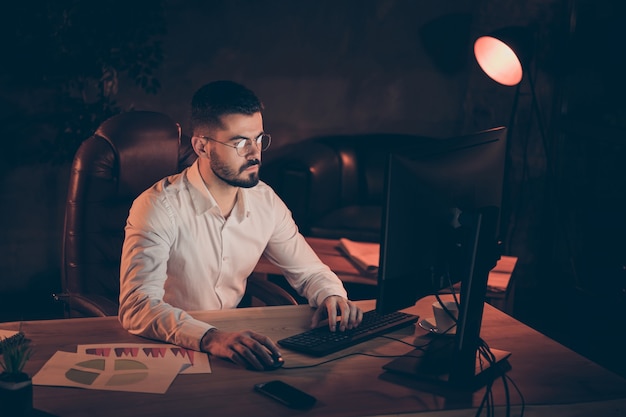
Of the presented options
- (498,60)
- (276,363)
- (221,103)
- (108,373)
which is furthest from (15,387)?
(498,60)

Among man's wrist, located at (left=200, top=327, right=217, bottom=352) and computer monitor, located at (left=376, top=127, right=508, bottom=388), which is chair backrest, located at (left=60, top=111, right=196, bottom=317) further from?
computer monitor, located at (left=376, top=127, right=508, bottom=388)

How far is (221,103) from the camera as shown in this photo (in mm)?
2477

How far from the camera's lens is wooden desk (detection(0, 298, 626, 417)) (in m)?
1.64


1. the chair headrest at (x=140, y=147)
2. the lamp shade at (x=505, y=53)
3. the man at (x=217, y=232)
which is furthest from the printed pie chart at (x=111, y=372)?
the lamp shade at (x=505, y=53)

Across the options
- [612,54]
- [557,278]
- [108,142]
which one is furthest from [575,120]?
[108,142]

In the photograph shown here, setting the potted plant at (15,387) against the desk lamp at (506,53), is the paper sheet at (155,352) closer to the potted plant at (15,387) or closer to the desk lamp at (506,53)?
the potted plant at (15,387)

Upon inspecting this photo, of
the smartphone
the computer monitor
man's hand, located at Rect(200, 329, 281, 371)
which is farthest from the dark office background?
the smartphone

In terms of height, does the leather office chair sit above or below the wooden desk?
above

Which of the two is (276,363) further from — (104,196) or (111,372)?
(104,196)

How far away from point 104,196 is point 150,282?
27.8 inches

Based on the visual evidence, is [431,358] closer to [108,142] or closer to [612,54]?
[108,142]

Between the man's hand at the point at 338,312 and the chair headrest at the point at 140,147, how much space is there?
94 cm

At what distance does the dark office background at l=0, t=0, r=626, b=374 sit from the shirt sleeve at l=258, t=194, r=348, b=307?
6.30ft

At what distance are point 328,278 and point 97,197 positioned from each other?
0.89 metres
